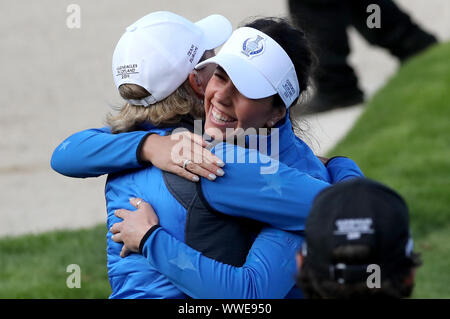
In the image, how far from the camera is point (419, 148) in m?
6.39

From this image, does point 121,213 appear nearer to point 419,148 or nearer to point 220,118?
point 220,118

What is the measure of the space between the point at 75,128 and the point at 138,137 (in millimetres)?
6209

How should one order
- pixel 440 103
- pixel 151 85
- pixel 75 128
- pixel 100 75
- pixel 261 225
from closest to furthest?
pixel 261 225
pixel 151 85
pixel 440 103
pixel 75 128
pixel 100 75

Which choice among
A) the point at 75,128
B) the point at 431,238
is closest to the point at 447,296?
the point at 431,238

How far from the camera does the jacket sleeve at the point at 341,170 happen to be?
239cm

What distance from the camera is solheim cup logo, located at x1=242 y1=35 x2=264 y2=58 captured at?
2271mm

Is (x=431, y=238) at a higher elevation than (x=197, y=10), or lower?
lower

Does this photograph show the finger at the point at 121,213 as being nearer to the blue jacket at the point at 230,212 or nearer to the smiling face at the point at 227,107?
the blue jacket at the point at 230,212

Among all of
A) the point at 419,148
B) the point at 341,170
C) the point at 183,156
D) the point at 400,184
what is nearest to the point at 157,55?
the point at 183,156

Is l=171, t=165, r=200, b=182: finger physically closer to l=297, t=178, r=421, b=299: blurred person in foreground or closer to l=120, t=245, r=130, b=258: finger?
l=120, t=245, r=130, b=258: finger

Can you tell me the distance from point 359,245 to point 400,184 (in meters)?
4.26

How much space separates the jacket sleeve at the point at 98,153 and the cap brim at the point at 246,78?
0.28 meters
